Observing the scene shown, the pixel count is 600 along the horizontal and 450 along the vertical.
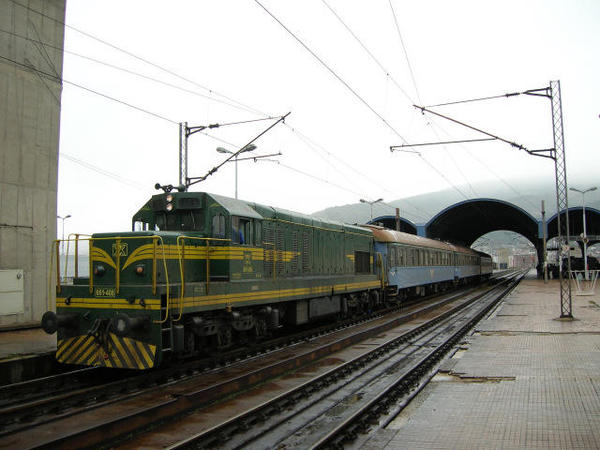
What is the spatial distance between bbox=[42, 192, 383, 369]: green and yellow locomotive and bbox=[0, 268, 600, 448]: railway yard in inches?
27.6

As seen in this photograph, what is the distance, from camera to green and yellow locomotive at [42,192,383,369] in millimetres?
8688

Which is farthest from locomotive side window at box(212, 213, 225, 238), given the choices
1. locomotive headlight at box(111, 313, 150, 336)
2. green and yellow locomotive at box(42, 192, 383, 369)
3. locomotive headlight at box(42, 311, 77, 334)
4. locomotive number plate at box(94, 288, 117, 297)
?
locomotive headlight at box(42, 311, 77, 334)

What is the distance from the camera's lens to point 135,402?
7.75 m

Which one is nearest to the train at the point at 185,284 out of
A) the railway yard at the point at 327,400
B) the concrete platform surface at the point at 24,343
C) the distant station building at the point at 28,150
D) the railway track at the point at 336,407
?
the railway yard at the point at 327,400

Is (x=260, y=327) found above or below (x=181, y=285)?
below

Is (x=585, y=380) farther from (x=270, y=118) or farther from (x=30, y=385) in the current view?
(x=270, y=118)

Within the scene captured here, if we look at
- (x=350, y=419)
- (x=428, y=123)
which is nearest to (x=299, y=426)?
(x=350, y=419)

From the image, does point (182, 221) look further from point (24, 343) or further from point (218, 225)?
point (24, 343)

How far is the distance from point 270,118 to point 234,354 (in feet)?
27.0

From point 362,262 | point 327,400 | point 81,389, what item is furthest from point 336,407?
point 362,262

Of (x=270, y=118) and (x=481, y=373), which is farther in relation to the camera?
(x=270, y=118)

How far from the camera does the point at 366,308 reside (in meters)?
20.4

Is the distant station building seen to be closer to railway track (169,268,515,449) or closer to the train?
the train

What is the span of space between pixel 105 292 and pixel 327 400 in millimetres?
4357
